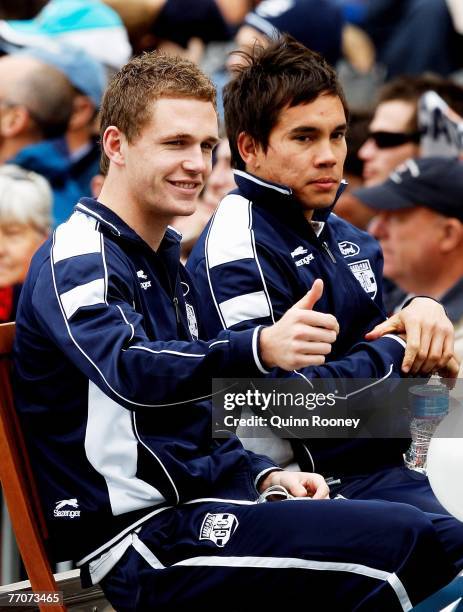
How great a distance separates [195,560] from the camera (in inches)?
82.4

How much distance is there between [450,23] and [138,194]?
3.47 meters

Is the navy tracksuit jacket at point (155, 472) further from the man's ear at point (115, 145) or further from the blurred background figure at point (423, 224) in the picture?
the blurred background figure at point (423, 224)

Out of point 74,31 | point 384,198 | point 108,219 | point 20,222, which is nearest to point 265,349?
point 108,219

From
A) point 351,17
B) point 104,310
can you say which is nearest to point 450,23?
point 351,17

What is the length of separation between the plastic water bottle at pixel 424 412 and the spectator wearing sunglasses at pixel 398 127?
2246mm

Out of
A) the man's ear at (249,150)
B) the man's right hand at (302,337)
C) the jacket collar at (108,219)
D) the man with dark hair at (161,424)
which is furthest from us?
the man's ear at (249,150)

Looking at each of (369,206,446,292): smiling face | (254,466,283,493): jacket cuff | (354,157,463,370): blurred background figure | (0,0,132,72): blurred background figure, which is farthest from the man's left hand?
(0,0,132,72): blurred background figure

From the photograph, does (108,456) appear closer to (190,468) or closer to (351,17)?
(190,468)

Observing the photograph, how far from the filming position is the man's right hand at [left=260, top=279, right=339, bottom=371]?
74.5 inches

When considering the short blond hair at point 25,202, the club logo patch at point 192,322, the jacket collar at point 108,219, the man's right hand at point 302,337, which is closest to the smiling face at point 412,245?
the short blond hair at point 25,202

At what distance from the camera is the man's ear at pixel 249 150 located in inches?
107

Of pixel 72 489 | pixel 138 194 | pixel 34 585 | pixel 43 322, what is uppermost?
pixel 138 194

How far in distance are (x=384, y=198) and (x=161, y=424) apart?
193 cm

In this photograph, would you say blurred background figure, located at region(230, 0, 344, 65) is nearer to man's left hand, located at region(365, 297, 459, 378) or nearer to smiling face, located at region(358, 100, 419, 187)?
smiling face, located at region(358, 100, 419, 187)
